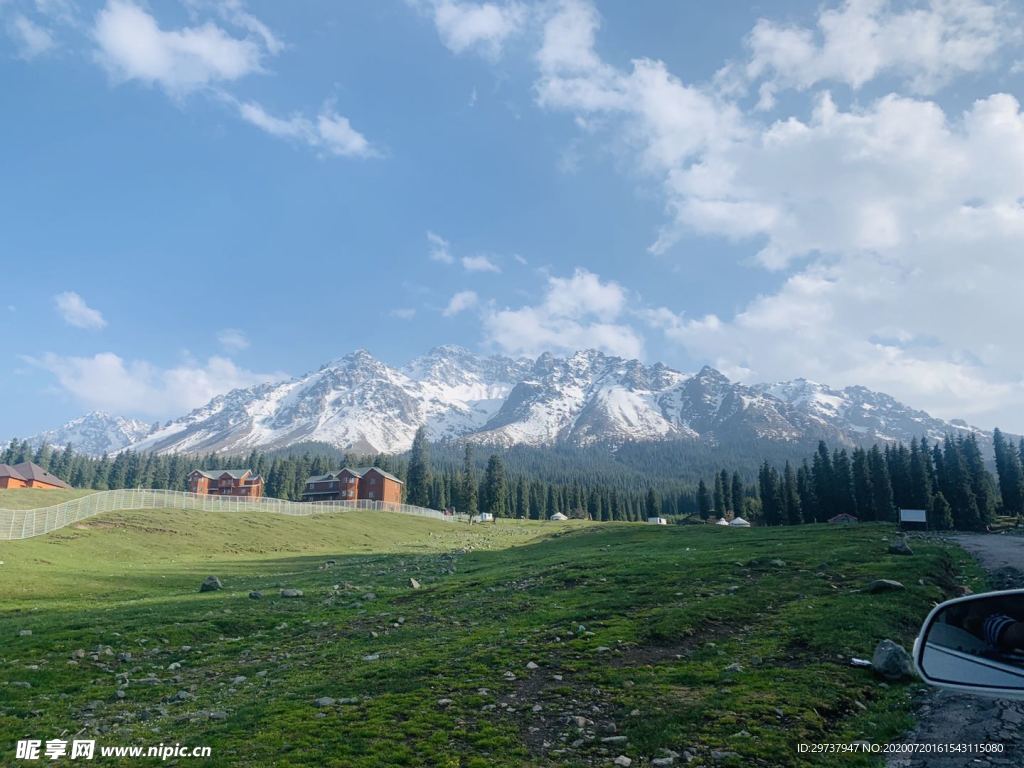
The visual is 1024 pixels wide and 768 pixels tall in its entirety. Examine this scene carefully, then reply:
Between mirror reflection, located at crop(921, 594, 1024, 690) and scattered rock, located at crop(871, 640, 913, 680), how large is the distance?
9.58 m

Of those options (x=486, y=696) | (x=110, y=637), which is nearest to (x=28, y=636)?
(x=110, y=637)

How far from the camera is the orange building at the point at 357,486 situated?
16050 centimetres

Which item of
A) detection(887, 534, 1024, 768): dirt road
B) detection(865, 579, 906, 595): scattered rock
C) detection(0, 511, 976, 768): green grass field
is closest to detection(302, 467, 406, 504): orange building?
detection(0, 511, 976, 768): green grass field

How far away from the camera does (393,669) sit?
48.5 ft

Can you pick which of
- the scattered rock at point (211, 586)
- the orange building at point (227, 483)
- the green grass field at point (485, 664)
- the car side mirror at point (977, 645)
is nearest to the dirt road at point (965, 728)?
the green grass field at point (485, 664)

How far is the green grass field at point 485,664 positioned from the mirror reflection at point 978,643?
4580 millimetres

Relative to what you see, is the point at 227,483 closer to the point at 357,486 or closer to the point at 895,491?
the point at 357,486

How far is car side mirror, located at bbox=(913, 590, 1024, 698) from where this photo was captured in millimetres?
5250

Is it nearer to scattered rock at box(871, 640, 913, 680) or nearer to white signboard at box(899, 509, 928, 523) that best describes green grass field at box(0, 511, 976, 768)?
scattered rock at box(871, 640, 913, 680)

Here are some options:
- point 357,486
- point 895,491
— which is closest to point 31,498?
point 357,486

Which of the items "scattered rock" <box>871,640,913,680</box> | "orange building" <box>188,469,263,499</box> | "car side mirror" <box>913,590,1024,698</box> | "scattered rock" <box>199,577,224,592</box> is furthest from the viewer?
"orange building" <box>188,469,263,499</box>

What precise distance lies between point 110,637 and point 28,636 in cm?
262

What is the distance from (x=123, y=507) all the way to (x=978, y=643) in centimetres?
8415

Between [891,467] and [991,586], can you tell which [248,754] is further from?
[891,467]
